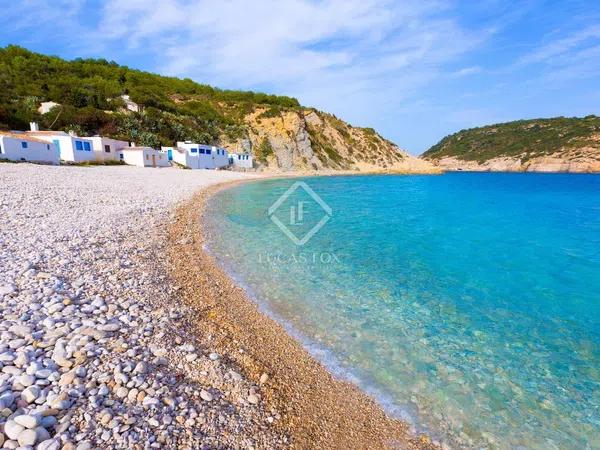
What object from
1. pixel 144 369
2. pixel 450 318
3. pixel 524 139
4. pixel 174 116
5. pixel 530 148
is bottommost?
pixel 450 318

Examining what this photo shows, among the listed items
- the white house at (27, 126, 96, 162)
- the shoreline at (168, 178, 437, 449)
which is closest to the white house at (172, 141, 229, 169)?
the white house at (27, 126, 96, 162)

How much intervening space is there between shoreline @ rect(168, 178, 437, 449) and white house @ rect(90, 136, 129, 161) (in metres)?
35.6

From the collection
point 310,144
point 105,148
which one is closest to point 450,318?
point 105,148

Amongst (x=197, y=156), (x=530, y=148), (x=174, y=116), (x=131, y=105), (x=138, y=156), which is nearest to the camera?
(x=138, y=156)

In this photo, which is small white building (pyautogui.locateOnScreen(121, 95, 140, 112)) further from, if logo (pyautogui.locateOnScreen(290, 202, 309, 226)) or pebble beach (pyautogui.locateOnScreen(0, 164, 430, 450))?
pebble beach (pyautogui.locateOnScreen(0, 164, 430, 450))

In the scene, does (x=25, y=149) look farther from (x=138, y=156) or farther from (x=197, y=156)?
(x=197, y=156)

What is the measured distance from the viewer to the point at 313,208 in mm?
22141

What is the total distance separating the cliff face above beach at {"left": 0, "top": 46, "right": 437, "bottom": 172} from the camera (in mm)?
44500

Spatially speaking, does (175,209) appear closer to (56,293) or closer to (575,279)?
(56,293)

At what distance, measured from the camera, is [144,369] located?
4047 millimetres

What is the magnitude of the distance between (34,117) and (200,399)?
51.4 metres

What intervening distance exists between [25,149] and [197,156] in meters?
22.6

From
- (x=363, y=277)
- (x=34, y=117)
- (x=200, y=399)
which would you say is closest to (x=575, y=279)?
(x=363, y=277)

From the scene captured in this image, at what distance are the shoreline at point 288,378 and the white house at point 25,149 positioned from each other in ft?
94.4
